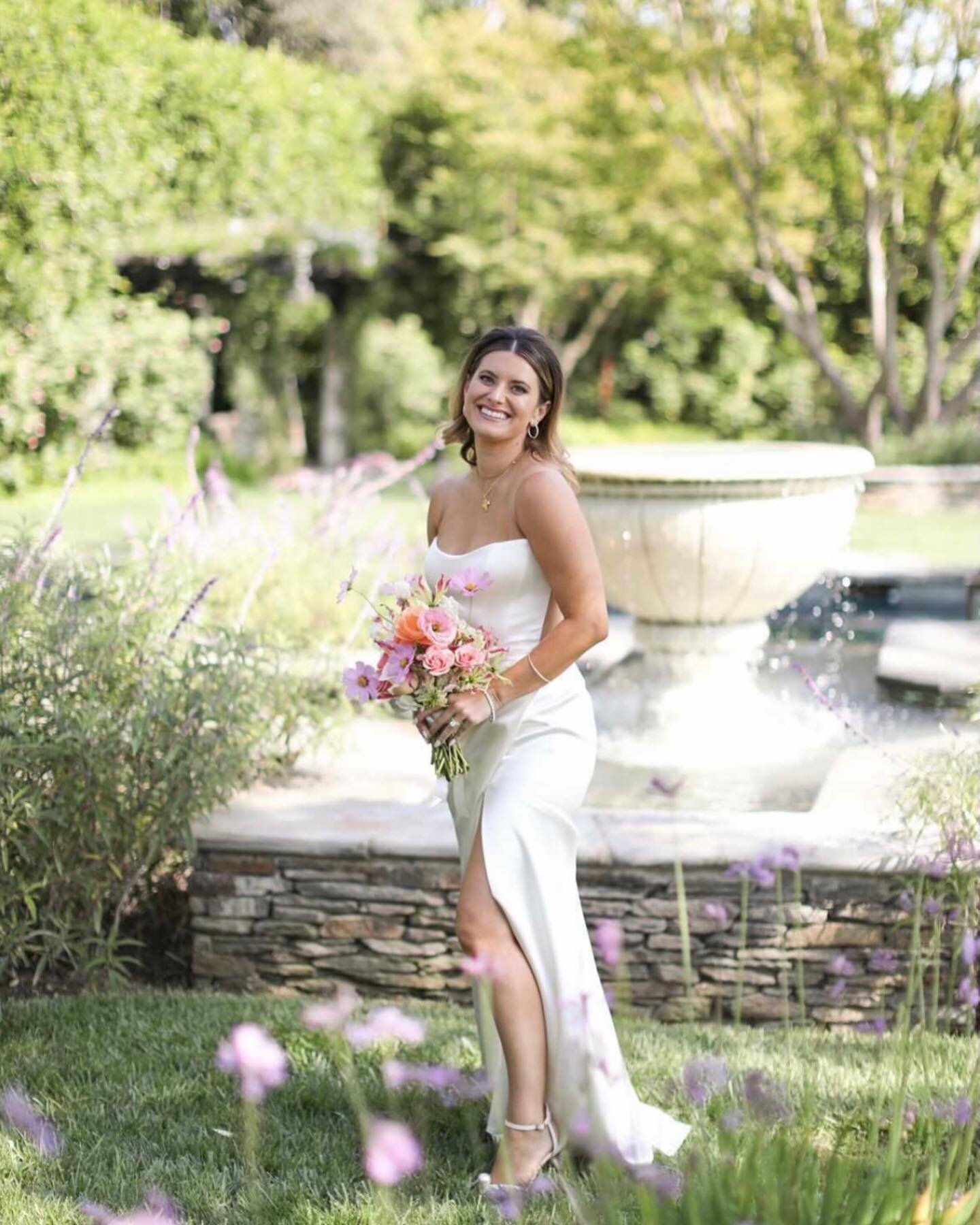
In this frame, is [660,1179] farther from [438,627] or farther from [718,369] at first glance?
[718,369]

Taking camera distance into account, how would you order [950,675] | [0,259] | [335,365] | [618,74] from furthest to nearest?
1. [335,365]
2. [618,74]
3. [0,259]
4. [950,675]

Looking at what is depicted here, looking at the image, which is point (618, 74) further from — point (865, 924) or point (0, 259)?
point (865, 924)

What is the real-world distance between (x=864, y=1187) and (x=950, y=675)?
4.42 meters

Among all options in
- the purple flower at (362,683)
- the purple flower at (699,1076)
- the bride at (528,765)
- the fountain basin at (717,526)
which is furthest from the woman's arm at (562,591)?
the fountain basin at (717,526)

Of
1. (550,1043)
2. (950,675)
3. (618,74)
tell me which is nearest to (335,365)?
(618,74)

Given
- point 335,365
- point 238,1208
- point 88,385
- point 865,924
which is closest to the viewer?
point 238,1208

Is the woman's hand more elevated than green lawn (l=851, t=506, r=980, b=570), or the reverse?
the woman's hand

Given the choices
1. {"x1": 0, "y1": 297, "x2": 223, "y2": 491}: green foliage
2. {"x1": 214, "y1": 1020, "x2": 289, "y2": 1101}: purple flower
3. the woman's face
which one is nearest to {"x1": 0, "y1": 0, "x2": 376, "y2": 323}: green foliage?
{"x1": 0, "y1": 297, "x2": 223, "y2": 491}: green foliage

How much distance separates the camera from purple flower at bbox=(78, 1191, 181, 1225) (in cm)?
151

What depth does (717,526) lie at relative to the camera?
5.29m

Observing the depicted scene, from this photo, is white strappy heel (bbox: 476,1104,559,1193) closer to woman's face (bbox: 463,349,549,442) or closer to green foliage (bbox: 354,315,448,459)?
woman's face (bbox: 463,349,549,442)

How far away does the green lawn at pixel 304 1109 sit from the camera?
8.70 feet

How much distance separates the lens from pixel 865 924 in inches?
151

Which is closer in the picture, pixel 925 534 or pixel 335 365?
pixel 925 534
